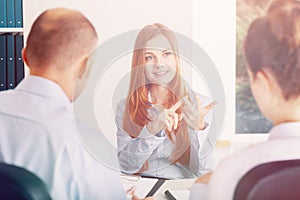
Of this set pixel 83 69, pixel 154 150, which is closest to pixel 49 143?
pixel 83 69

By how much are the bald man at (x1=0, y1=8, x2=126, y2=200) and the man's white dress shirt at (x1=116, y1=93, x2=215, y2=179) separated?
0.11 metres

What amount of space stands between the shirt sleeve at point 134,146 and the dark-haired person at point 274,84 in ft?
0.74

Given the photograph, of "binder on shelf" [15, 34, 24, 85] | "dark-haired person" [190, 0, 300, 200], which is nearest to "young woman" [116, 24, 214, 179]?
"dark-haired person" [190, 0, 300, 200]

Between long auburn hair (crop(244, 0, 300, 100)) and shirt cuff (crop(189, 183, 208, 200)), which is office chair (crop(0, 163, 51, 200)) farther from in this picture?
long auburn hair (crop(244, 0, 300, 100))

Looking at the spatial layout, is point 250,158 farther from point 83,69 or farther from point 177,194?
point 83,69

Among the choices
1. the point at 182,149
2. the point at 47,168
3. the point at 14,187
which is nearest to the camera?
the point at 14,187

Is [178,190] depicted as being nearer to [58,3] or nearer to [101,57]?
[101,57]

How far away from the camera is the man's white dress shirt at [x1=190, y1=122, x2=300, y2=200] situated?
4.79 feet

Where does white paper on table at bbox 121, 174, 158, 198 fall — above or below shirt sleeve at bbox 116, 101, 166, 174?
below

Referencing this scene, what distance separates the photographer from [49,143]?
1.50 meters

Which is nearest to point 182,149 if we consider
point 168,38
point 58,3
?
point 168,38

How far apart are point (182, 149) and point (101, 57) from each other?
420 mm

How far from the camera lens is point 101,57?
1.57 m

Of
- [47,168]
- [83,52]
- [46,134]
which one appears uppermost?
[83,52]
